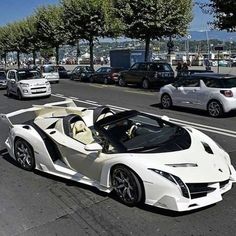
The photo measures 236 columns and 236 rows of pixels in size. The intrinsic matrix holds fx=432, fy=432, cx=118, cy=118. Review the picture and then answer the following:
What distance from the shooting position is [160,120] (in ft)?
→ 22.6

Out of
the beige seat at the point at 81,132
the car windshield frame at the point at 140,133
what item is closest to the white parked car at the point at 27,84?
the beige seat at the point at 81,132

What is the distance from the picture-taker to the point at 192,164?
5430mm

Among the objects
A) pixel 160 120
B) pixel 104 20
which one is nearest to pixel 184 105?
pixel 160 120

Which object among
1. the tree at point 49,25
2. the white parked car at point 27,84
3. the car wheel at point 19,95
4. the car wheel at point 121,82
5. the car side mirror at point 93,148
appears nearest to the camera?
the car side mirror at point 93,148

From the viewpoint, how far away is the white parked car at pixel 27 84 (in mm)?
21438

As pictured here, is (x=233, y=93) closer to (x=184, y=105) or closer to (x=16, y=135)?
(x=184, y=105)

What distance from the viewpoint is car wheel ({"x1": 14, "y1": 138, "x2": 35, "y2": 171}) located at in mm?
7406

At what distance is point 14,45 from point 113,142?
210ft

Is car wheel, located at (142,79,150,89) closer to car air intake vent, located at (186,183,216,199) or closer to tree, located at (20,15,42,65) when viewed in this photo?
car air intake vent, located at (186,183,216,199)

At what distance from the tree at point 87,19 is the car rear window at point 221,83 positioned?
22214 mm

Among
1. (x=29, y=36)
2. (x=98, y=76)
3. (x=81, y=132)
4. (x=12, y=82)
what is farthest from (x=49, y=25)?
(x=81, y=132)

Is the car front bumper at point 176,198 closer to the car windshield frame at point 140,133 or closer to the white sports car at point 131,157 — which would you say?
the white sports car at point 131,157

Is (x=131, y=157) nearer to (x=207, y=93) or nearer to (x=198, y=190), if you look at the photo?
(x=198, y=190)

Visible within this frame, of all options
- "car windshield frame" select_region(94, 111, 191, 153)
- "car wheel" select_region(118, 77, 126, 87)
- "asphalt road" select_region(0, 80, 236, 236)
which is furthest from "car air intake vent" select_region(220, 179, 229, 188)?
"car wheel" select_region(118, 77, 126, 87)
